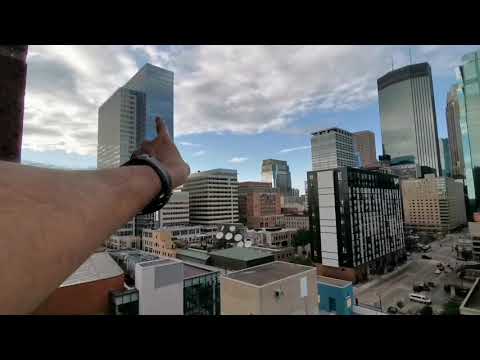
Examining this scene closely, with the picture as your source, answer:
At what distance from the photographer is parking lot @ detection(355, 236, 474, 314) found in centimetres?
862

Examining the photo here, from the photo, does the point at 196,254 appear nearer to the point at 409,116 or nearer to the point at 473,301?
the point at 473,301

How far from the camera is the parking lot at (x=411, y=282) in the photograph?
8.62m

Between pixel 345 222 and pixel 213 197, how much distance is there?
8.60m

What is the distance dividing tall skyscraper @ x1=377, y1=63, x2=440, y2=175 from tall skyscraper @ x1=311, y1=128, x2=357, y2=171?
5.50 m

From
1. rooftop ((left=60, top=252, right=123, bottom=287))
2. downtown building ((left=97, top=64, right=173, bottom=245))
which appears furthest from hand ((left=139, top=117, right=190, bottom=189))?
downtown building ((left=97, top=64, right=173, bottom=245))

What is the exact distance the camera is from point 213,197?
15.9 meters

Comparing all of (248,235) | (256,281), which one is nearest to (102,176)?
(256,281)

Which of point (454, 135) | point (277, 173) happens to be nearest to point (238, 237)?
point (454, 135)

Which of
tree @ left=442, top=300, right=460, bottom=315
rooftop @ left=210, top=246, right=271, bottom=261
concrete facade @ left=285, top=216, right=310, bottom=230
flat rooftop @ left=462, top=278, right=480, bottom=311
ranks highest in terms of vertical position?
concrete facade @ left=285, top=216, right=310, bottom=230

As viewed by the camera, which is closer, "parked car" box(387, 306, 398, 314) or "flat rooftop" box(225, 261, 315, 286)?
"flat rooftop" box(225, 261, 315, 286)

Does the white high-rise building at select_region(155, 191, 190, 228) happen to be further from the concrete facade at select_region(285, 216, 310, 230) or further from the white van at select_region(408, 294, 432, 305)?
the white van at select_region(408, 294, 432, 305)
